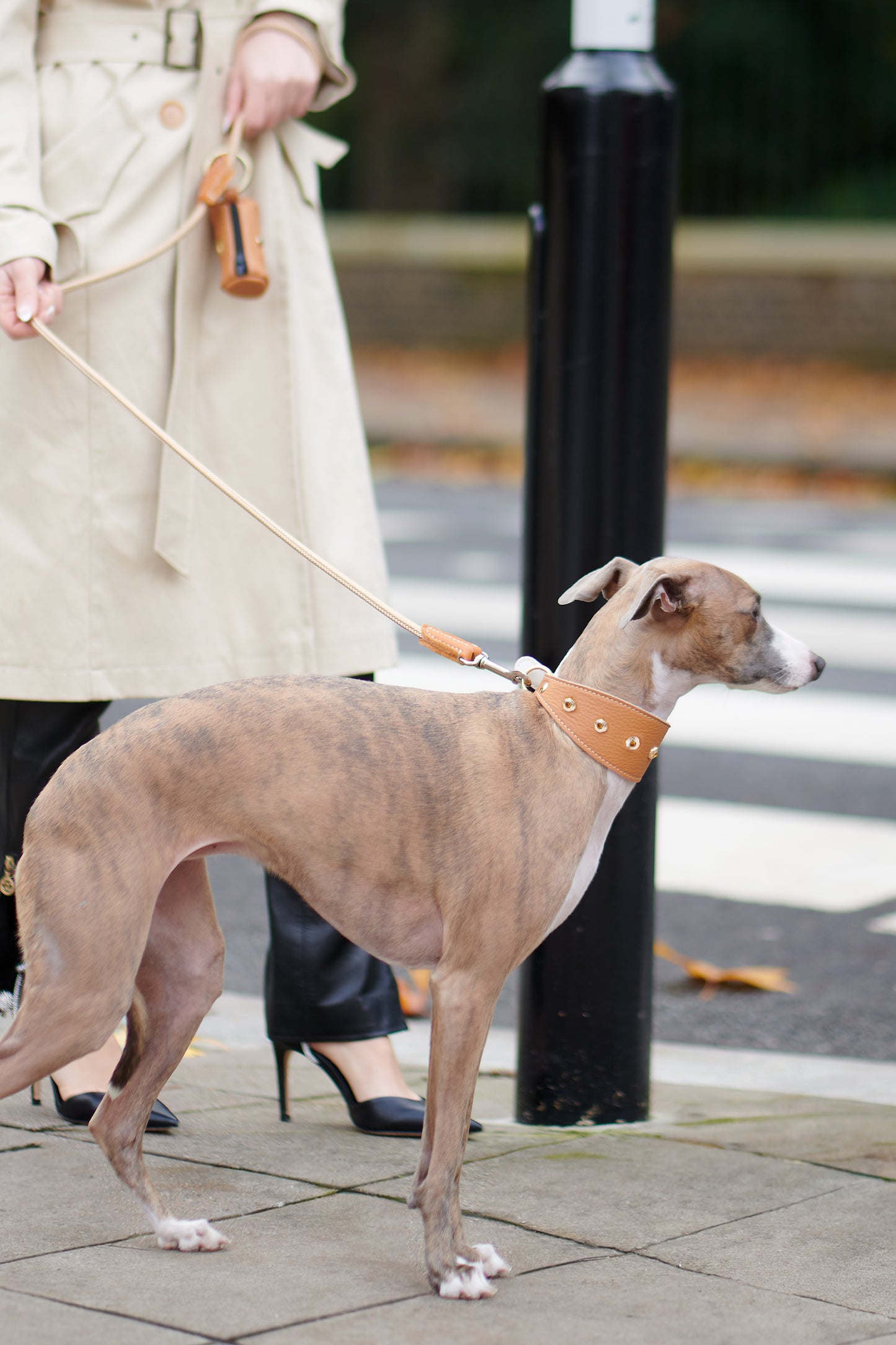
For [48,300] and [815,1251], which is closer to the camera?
[815,1251]

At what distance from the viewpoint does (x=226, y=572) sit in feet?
11.9

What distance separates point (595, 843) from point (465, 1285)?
67 cm

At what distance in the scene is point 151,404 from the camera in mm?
3586

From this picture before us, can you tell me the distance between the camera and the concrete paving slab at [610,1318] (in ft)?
8.50

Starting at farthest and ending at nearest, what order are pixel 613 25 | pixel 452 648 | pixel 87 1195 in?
pixel 613 25
pixel 87 1195
pixel 452 648

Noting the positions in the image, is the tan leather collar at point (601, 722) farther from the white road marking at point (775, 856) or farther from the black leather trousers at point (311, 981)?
the white road marking at point (775, 856)

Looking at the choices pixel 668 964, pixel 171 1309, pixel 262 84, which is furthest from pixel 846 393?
pixel 171 1309

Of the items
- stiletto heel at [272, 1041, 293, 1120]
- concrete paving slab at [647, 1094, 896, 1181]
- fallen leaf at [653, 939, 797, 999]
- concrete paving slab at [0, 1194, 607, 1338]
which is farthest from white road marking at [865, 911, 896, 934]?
concrete paving slab at [0, 1194, 607, 1338]

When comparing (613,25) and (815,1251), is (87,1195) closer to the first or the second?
(815,1251)

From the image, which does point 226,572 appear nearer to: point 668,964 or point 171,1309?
point 171,1309

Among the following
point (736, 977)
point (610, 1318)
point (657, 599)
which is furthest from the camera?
point (736, 977)

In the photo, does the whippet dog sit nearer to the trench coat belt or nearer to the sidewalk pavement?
the sidewalk pavement

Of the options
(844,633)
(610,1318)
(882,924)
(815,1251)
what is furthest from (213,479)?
(844,633)

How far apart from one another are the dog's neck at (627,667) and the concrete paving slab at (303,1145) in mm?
1016
